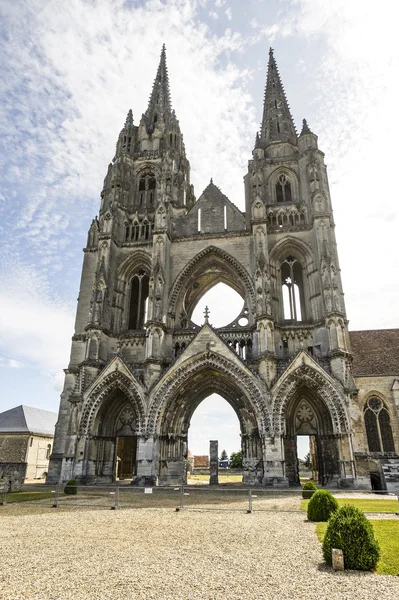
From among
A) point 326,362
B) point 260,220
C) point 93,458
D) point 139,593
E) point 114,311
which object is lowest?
point 139,593

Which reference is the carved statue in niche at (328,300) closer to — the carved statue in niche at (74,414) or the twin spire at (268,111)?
the twin spire at (268,111)

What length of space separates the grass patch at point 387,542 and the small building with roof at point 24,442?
31558 mm

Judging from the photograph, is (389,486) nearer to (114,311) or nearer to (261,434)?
(261,434)

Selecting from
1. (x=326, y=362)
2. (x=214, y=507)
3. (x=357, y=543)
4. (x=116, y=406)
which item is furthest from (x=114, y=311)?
(x=357, y=543)

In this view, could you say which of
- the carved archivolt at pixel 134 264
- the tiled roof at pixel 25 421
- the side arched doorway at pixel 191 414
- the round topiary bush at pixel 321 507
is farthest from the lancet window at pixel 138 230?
the round topiary bush at pixel 321 507

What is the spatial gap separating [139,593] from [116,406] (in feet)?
69.3

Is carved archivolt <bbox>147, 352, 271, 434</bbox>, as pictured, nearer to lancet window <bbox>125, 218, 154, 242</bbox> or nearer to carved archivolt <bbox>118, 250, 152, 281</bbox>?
carved archivolt <bbox>118, 250, 152, 281</bbox>

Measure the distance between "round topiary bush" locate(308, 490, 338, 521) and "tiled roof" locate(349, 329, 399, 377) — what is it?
50.2 ft

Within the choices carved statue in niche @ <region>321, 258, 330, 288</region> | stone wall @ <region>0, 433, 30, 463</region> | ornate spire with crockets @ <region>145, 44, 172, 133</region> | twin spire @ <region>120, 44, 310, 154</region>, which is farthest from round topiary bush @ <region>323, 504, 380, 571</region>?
ornate spire with crockets @ <region>145, 44, 172, 133</region>

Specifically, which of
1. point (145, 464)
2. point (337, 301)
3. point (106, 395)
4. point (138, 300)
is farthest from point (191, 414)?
point (337, 301)

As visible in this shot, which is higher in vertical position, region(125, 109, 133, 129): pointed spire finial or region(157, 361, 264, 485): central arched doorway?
region(125, 109, 133, 129): pointed spire finial

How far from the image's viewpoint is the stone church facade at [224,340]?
72.1 feet

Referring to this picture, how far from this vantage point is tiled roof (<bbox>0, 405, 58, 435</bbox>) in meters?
37.3

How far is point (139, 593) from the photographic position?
5.07 m
